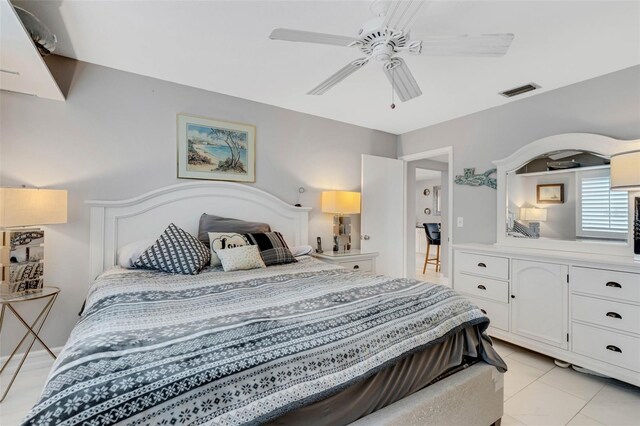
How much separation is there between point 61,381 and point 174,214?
2098 millimetres

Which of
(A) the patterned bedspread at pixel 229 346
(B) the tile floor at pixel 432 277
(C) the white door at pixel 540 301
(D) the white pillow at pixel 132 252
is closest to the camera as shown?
(A) the patterned bedspread at pixel 229 346

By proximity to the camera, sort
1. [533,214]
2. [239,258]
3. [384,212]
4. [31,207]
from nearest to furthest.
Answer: [31,207], [239,258], [533,214], [384,212]

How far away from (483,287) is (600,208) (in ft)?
3.74

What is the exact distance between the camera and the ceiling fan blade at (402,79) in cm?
179

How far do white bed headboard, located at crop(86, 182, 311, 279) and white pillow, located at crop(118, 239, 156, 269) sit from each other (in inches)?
6.1

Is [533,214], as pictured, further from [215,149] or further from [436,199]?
[436,199]

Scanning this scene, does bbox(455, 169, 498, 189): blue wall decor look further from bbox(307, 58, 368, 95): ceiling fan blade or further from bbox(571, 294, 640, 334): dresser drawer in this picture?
bbox(307, 58, 368, 95): ceiling fan blade

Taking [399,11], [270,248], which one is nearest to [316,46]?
[399,11]

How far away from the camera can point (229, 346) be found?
38.7 inches

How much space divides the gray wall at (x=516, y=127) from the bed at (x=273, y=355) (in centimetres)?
207

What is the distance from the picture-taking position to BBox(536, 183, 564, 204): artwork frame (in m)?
2.75

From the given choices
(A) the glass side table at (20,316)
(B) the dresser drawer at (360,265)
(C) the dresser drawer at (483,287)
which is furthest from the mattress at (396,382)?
(A) the glass side table at (20,316)

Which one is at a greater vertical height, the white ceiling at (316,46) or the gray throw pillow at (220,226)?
the white ceiling at (316,46)

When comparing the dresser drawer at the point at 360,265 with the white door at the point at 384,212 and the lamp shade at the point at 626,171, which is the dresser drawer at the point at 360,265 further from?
the lamp shade at the point at 626,171
